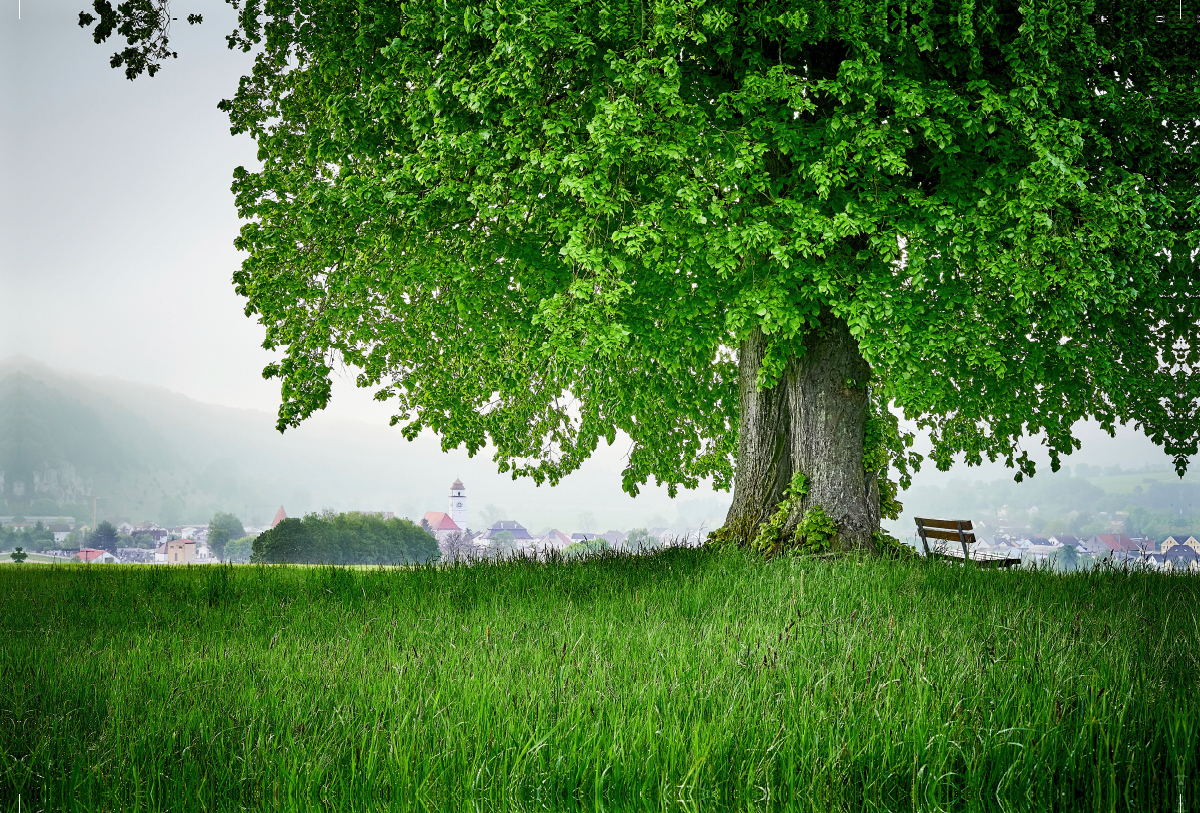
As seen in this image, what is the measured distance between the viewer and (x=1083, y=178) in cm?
780

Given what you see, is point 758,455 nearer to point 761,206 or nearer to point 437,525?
point 761,206

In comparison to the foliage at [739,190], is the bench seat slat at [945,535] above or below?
below

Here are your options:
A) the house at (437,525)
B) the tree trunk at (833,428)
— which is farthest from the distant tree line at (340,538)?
the tree trunk at (833,428)

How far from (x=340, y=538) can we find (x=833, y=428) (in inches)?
583

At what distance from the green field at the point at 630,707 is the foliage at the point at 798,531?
270 centimetres

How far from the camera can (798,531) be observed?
9.73 metres

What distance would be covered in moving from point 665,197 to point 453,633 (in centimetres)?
533

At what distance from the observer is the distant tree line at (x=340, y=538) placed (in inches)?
701

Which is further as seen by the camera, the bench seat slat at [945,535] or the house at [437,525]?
the house at [437,525]

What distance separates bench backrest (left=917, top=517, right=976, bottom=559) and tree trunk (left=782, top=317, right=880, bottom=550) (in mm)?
1105

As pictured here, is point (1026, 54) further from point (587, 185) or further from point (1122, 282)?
point (587, 185)

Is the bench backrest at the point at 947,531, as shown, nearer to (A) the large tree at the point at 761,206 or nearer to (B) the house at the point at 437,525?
(A) the large tree at the point at 761,206

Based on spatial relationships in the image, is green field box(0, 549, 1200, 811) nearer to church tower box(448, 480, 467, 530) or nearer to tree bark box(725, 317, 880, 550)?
tree bark box(725, 317, 880, 550)

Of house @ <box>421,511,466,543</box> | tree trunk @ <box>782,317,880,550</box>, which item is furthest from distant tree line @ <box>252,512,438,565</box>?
tree trunk @ <box>782,317,880,550</box>
